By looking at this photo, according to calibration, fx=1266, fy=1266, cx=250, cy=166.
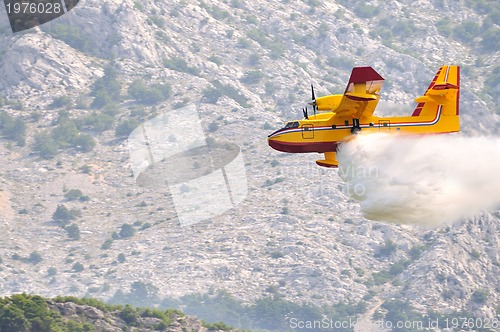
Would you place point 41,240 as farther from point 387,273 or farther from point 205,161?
point 387,273

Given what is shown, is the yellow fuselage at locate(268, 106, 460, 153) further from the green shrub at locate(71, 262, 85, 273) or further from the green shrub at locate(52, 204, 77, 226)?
the green shrub at locate(52, 204, 77, 226)

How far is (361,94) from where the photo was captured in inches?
2603

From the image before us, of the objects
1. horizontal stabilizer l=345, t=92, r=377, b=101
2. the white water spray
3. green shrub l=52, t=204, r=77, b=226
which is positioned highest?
horizontal stabilizer l=345, t=92, r=377, b=101

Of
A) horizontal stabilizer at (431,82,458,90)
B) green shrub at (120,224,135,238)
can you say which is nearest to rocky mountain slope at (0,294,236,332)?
horizontal stabilizer at (431,82,458,90)

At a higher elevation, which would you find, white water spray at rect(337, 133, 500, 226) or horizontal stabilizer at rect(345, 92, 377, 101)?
horizontal stabilizer at rect(345, 92, 377, 101)

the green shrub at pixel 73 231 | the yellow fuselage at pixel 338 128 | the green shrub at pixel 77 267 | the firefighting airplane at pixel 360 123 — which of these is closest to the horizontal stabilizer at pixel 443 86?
the firefighting airplane at pixel 360 123

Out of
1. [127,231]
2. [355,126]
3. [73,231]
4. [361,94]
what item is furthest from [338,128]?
[73,231]

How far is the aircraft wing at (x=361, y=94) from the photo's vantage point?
6512 centimetres

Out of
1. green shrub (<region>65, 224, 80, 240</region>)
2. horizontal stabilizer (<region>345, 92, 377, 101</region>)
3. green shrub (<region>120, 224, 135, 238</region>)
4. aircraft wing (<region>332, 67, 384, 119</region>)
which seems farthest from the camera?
green shrub (<region>65, 224, 80, 240</region>)

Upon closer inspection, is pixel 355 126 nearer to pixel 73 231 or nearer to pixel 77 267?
pixel 77 267

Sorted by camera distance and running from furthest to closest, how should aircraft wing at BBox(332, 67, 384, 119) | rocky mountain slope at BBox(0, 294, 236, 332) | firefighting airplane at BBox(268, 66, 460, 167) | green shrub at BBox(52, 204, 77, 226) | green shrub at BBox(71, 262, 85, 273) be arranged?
green shrub at BBox(52, 204, 77, 226) → green shrub at BBox(71, 262, 85, 273) → rocky mountain slope at BBox(0, 294, 236, 332) → firefighting airplane at BBox(268, 66, 460, 167) → aircraft wing at BBox(332, 67, 384, 119)

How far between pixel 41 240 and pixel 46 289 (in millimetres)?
13693

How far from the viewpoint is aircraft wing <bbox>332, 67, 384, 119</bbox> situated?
65.1m

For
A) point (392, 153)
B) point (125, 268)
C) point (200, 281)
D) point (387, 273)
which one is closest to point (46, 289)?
point (125, 268)
